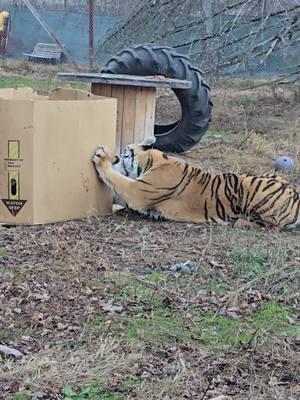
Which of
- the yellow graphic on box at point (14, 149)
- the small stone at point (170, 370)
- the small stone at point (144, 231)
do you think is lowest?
the small stone at point (170, 370)

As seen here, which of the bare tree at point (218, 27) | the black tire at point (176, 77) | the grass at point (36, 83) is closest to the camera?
the black tire at point (176, 77)

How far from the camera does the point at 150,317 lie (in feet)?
14.7

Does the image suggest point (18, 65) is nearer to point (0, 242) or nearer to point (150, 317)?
point (0, 242)

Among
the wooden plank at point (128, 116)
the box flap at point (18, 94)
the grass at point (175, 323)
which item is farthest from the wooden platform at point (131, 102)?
the grass at point (175, 323)

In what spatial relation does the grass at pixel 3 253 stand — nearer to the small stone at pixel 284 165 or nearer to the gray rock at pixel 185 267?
the gray rock at pixel 185 267

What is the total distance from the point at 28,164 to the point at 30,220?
0.45 m

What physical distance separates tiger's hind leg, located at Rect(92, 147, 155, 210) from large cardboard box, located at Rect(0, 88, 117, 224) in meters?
0.11

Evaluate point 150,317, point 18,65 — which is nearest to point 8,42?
point 18,65

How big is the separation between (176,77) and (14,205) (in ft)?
11.9

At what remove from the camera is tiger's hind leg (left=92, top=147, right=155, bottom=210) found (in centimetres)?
664

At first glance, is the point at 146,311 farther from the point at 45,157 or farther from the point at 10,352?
the point at 45,157

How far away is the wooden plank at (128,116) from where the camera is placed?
809 cm

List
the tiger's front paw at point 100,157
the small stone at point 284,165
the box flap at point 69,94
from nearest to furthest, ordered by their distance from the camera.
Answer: the tiger's front paw at point 100,157
the box flap at point 69,94
the small stone at point 284,165

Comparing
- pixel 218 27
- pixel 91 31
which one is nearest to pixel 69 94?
pixel 218 27
